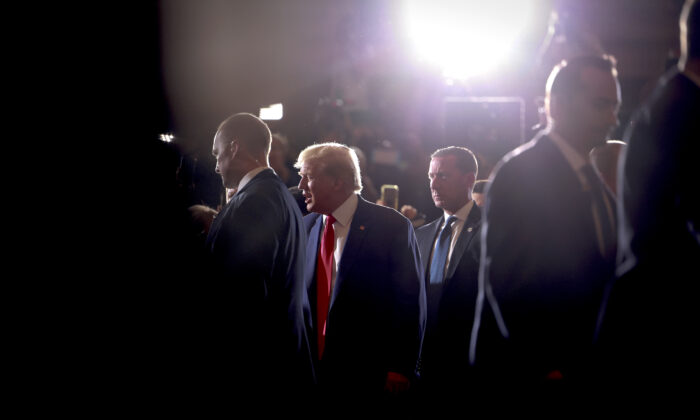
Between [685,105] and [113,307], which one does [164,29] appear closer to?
[113,307]

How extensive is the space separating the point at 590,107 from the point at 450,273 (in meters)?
1.35

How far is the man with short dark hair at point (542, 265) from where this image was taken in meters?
1.69

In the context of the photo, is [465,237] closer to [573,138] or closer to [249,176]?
[249,176]

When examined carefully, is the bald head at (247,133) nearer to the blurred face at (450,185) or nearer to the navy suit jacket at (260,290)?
the navy suit jacket at (260,290)

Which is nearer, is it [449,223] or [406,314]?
[406,314]

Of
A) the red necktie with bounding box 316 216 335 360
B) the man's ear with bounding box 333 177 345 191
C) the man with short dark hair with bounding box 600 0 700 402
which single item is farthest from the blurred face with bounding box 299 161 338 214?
the man with short dark hair with bounding box 600 0 700 402

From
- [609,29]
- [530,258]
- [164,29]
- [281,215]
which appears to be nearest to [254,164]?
[281,215]

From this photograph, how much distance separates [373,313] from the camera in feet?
10.1

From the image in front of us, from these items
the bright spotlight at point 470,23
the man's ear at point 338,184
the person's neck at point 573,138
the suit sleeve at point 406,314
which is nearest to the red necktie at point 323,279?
the man's ear at point 338,184

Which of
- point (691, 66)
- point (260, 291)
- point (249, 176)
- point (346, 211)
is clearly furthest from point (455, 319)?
point (691, 66)

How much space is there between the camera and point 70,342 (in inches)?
71.2

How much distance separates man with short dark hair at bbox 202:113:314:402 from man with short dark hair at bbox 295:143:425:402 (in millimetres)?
257

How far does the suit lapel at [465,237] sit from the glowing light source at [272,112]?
8.35 feet

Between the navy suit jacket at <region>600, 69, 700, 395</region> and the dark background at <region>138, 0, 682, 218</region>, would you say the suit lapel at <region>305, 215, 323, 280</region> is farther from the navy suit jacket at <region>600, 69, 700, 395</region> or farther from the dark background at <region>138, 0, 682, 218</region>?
the navy suit jacket at <region>600, 69, 700, 395</region>
